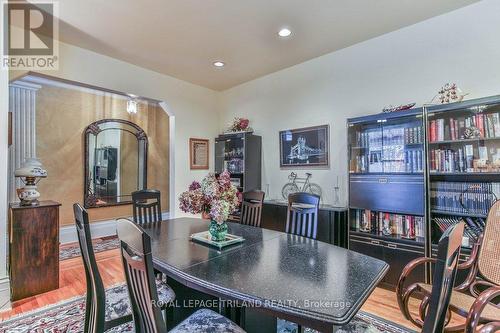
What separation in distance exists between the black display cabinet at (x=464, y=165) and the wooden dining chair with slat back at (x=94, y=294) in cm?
283

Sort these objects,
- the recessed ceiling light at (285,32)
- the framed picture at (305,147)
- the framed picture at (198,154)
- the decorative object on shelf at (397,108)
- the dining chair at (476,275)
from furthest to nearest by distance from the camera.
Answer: the framed picture at (198,154), the framed picture at (305,147), the recessed ceiling light at (285,32), the decorative object on shelf at (397,108), the dining chair at (476,275)

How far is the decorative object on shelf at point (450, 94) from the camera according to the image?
101 inches

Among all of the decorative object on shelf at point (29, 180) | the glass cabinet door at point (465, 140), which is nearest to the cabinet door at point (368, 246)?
the glass cabinet door at point (465, 140)

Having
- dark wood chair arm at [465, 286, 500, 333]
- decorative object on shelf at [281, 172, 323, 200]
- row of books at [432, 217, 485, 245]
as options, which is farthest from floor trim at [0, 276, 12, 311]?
row of books at [432, 217, 485, 245]

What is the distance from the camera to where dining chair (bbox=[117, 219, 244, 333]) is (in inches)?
42.3

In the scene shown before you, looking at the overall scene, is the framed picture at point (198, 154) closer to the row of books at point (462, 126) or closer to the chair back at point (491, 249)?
the row of books at point (462, 126)

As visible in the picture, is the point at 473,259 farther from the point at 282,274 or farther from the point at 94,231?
the point at 94,231

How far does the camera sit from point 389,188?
2.84m

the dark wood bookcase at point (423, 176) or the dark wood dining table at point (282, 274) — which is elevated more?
the dark wood bookcase at point (423, 176)

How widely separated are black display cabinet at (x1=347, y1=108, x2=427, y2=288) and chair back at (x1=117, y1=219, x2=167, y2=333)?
8.37 feet

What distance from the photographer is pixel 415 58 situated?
2.96 metres

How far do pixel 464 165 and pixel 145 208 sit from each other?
3284 mm

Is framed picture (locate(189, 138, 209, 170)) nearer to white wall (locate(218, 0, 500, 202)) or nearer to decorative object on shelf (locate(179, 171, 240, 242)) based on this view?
white wall (locate(218, 0, 500, 202))

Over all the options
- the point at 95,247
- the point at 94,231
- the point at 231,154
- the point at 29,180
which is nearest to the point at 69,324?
the point at 29,180
